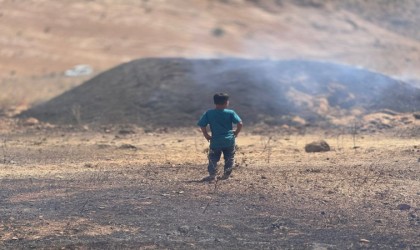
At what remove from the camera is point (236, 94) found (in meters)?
15.2

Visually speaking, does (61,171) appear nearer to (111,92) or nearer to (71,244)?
(71,244)

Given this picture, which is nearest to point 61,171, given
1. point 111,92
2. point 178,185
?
point 178,185

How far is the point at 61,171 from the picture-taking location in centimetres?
886

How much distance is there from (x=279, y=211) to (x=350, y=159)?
10.5ft

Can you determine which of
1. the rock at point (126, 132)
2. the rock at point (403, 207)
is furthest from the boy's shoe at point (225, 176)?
the rock at point (126, 132)

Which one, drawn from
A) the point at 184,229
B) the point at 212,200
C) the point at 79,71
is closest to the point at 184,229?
the point at 184,229

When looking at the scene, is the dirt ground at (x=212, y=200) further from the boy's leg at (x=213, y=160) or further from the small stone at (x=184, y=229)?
the boy's leg at (x=213, y=160)

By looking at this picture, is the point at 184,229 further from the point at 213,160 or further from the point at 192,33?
the point at 192,33

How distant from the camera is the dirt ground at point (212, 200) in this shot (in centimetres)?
556

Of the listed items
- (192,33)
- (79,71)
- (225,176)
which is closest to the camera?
(225,176)

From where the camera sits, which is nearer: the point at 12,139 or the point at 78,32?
the point at 12,139

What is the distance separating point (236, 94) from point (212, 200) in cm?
863

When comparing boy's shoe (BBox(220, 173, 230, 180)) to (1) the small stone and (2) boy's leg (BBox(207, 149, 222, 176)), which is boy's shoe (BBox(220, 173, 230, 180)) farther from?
(1) the small stone

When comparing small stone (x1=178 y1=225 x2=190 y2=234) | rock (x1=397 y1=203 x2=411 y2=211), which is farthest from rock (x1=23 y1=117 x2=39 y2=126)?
rock (x1=397 y1=203 x2=411 y2=211)
